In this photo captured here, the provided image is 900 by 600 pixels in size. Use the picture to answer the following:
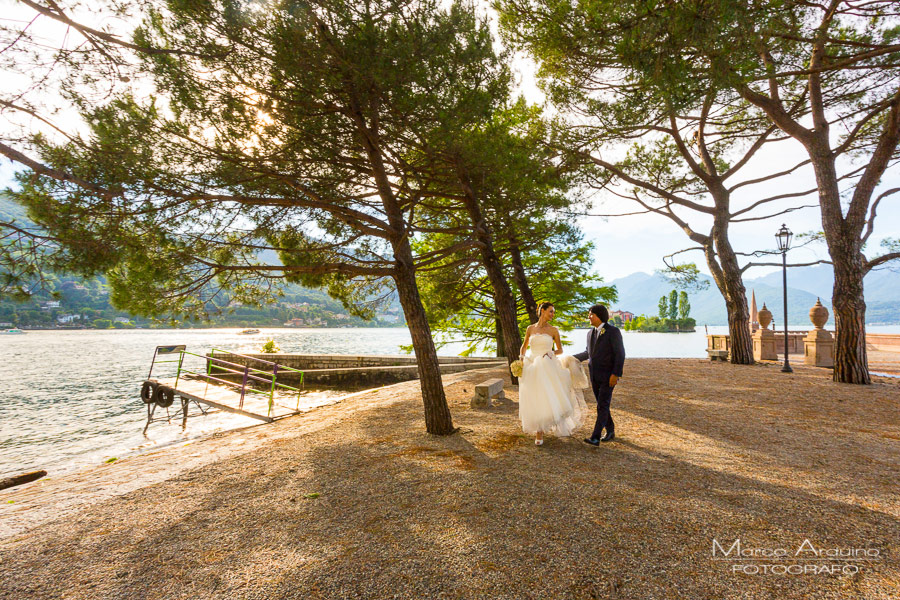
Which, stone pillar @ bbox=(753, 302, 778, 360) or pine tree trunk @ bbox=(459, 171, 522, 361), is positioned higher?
pine tree trunk @ bbox=(459, 171, 522, 361)

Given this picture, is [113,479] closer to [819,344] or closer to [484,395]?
[484,395]

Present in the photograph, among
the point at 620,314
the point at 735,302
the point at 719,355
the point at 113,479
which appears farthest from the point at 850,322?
the point at 620,314

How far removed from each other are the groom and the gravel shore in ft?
1.82

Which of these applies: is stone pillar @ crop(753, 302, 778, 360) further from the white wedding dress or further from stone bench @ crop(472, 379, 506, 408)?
the white wedding dress

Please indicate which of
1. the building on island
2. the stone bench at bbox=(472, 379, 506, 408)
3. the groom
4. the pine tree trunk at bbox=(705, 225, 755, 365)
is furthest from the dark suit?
the pine tree trunk at bbox=(705, 225, 755, 365)

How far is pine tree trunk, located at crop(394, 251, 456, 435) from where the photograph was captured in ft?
20.6

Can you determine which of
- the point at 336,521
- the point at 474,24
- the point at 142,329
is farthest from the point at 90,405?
the point at 142,329

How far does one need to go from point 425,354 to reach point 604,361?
265 cm

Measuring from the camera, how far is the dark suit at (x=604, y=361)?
5156 mm

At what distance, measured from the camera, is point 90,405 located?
53.6 feet

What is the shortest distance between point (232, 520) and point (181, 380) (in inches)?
539

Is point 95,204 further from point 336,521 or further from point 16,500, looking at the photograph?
point 336,521

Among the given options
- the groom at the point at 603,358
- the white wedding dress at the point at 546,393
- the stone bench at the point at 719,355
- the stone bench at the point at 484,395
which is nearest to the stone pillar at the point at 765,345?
the stone bench at the point at 719,355

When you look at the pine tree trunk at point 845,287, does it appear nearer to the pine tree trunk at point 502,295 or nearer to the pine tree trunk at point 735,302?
the pine tree trunk at point 735,302
